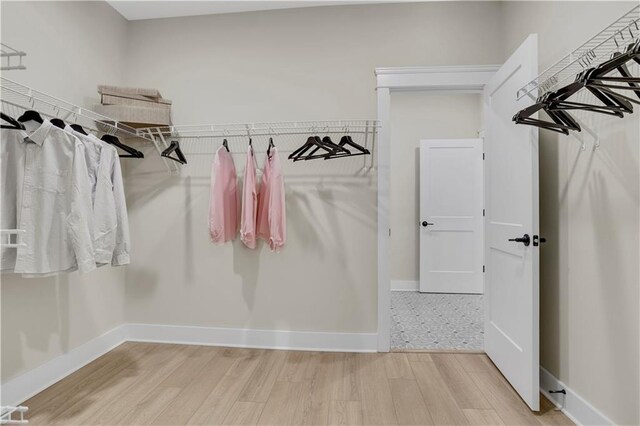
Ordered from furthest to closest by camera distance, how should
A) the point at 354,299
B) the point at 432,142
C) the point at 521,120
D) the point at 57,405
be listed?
the point at 432,142, the point at 354,299, the point at 57,405, the point at 521,120

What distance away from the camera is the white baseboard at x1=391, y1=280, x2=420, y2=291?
4.40 meters

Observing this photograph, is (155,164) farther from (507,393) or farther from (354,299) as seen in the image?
(507,393)

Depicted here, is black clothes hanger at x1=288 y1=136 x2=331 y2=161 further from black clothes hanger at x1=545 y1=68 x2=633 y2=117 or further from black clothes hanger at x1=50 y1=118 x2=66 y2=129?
black clothes hanger at x1=50 y1=118 x2=66 y2=129

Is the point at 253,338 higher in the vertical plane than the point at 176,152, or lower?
lower

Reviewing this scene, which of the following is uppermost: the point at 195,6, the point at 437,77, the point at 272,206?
the point at 195,6

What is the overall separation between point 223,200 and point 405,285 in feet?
9.86

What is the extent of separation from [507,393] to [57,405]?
2.63m

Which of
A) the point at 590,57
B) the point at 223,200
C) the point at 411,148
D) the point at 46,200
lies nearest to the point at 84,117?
the point at 46,200

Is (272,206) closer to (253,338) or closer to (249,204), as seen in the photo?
(249,204)

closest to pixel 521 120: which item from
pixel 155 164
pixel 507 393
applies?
pixel 507 393

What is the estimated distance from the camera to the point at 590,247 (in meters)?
1.61

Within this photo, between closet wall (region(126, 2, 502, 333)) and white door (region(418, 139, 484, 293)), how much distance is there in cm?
181

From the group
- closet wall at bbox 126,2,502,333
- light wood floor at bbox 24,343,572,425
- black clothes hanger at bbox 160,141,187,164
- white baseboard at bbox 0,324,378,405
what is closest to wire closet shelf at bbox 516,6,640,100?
closet wall at bbox 126,2,502,333

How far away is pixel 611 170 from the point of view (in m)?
1.48
